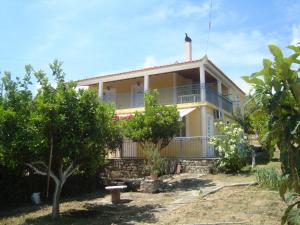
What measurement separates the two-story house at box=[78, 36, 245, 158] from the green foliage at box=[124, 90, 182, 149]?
2.88 metres

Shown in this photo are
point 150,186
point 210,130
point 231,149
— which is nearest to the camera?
point 150,186

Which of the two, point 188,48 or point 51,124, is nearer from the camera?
point 51,124

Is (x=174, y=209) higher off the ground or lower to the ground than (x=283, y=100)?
lower

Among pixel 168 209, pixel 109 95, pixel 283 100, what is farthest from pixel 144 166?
pixel 283 100

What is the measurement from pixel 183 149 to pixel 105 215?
12208 millimetres

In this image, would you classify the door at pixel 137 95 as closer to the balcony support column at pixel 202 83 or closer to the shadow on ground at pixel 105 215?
the balcony support column at pixel 202 83

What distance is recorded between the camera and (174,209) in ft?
40.4

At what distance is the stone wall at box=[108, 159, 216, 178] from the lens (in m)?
21.1

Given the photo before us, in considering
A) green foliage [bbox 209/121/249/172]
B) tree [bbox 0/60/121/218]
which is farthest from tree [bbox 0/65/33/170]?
green foliage [bbox 209/121/249/172]

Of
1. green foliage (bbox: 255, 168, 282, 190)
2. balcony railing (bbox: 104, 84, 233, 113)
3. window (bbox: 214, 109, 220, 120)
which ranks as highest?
balcony railing (bbox: 104, 84, 233, 113)

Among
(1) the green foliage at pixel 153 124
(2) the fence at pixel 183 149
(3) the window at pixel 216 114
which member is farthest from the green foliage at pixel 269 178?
(3) the window at pixel 216 114

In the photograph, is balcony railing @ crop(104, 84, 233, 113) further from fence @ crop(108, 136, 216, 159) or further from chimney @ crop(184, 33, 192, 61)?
fence @ crop(108, 136, 216, 159)

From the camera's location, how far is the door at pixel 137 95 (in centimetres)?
2894

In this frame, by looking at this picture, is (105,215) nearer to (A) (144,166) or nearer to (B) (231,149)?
(A) (144,166)
